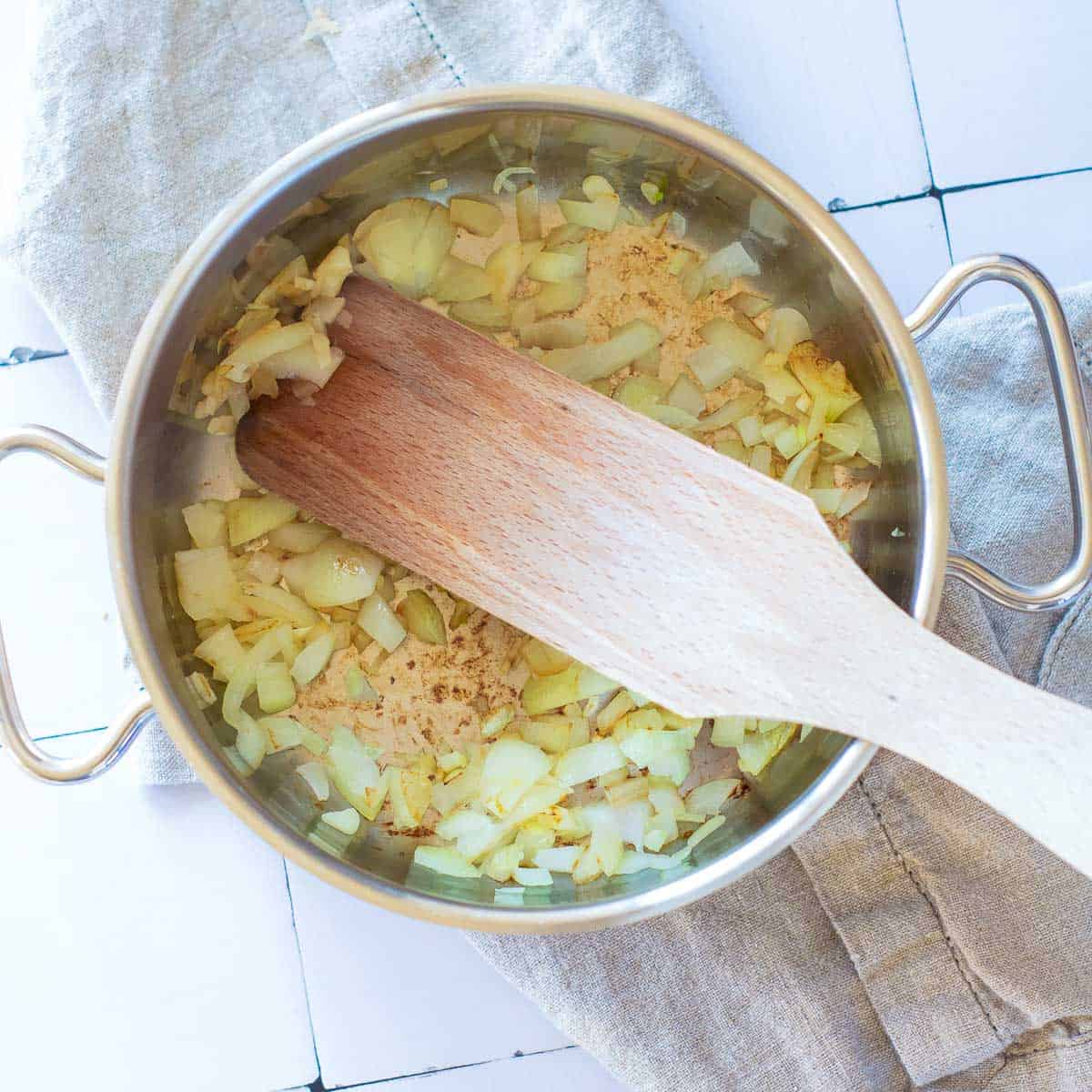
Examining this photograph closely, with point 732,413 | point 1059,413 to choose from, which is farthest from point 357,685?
point 1059,413

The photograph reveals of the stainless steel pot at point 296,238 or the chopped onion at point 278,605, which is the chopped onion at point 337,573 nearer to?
the chopped onion at point 278,605

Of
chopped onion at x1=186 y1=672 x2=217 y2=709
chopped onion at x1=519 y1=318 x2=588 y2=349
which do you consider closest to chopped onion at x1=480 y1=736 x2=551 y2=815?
chopped onion at x1=186 y1=672 x2=217 y2=709

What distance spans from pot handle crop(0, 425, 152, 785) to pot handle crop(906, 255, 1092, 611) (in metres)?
0.56

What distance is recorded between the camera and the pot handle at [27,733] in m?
0.69

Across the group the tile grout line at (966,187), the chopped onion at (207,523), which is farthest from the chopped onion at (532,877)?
the tile grout line at (966,187)

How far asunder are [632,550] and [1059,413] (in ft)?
0.98

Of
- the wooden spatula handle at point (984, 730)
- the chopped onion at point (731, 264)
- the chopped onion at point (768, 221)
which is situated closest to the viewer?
the wooden spatula handle at point (984, 730)

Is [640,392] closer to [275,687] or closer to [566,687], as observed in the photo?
[566,687]

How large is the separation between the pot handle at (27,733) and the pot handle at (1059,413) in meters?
0.56

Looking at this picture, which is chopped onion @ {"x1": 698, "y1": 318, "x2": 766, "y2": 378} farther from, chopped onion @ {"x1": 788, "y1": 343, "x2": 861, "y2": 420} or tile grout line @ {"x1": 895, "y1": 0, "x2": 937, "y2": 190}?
tile grout line @ {"x1": 895, "y1": 0, "x2": 937, "y2": 190}

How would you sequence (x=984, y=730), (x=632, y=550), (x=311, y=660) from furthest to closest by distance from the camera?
(x=311, y=660) → (x=632, y=550) → (x=984, y=730)

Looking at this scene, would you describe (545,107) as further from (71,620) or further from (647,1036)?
(647,1036)

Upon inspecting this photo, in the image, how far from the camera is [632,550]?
73 centimetres

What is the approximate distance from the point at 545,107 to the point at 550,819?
20.4 inches
